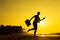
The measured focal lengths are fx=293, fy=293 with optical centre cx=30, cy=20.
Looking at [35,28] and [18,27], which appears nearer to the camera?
[35,28]

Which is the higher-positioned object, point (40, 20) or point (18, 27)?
point (18, 27)

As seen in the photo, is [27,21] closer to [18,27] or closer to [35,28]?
[35,28]

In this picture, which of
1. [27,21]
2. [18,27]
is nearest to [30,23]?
[27,21]

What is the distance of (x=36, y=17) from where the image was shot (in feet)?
75.5

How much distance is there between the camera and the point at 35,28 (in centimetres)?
2292

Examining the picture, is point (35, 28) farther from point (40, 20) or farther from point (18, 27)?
point (18, 27)

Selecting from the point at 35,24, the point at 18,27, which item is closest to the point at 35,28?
the point at 35,24

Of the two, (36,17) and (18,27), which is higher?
(18,27)

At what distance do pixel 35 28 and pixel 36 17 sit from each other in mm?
871

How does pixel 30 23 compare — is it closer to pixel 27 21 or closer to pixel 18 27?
pixel 27 21

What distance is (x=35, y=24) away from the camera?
22859 mm

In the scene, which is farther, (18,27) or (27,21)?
(18,27)

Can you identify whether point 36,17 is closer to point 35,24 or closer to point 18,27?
point 35,24

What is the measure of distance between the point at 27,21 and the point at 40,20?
4.51ft
